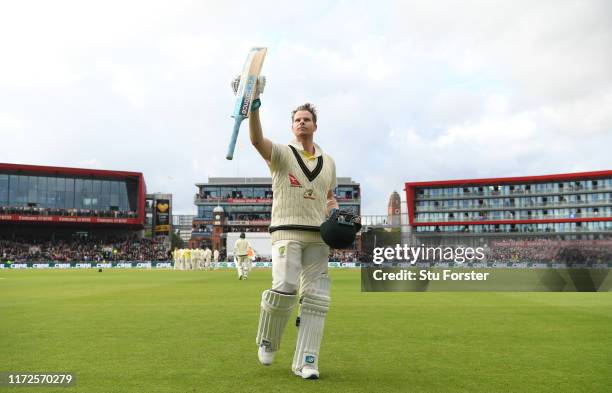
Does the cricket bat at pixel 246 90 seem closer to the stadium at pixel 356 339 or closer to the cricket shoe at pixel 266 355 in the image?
the cricket shoe at pixel 266 355

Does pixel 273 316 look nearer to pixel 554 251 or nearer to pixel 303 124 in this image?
pixel 303 124

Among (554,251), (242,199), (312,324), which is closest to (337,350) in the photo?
(312,324)

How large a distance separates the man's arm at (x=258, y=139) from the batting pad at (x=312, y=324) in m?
1.37

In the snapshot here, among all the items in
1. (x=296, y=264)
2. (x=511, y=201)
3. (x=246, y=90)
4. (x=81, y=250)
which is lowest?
(x=81, y=250)

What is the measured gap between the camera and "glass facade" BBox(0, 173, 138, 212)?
246 ft

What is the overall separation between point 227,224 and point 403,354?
311 ft

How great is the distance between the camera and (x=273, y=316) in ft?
17.5

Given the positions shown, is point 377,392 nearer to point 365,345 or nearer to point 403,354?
point 403,354

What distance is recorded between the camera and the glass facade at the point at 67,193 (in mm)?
74938

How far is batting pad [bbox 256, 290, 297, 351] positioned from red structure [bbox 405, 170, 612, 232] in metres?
90.0

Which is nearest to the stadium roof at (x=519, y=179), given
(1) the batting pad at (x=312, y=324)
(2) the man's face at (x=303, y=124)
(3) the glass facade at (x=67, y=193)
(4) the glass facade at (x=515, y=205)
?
(4) the glass facade at (x=515, y=205)

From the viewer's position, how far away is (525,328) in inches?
336

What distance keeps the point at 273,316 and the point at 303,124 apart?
2.00 m

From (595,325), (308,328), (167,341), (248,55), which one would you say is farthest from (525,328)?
(248,55)
